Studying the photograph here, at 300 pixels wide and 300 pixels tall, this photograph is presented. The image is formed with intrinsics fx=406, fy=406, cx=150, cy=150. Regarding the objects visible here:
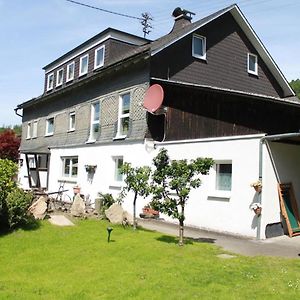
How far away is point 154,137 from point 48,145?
12.2m

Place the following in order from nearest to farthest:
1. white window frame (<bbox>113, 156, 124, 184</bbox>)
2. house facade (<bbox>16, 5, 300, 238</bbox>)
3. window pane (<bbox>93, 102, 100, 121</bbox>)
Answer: house facade (<bbox>16, 5, 300, 238</bbox>)
white window frame (<bbox>113, 156, 124, 184</bbox>)
window pane (<bbox>93, 102, 100, 121</bbox>)

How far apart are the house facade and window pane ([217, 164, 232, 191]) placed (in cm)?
3

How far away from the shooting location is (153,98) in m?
15.8

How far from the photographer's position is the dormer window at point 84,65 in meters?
24.3

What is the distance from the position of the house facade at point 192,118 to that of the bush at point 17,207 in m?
5.41

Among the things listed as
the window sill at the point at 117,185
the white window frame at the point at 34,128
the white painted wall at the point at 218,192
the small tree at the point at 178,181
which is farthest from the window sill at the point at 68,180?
the small tree at the point at 178,181

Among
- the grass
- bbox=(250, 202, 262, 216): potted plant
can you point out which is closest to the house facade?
bbox=(250, 202, 262, 216): potted plant

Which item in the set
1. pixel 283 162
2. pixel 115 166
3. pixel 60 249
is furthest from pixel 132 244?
pixel 115 166

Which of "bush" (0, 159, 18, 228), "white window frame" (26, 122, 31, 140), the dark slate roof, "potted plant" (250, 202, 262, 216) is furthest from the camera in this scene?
"white window frame" (26, 122, 31, 140)

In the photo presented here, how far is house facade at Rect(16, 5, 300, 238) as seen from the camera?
40.7 ft

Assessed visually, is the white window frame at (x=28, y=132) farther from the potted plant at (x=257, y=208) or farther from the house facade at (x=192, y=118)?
the potted plant at (x=257, y=208)

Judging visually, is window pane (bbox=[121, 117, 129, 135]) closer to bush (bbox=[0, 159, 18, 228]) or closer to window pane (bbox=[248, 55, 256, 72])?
bush (bbox=[0, 159, 18, 228])

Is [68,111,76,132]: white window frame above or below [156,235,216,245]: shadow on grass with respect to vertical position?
above

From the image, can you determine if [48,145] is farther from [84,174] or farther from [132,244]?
[132,244]
